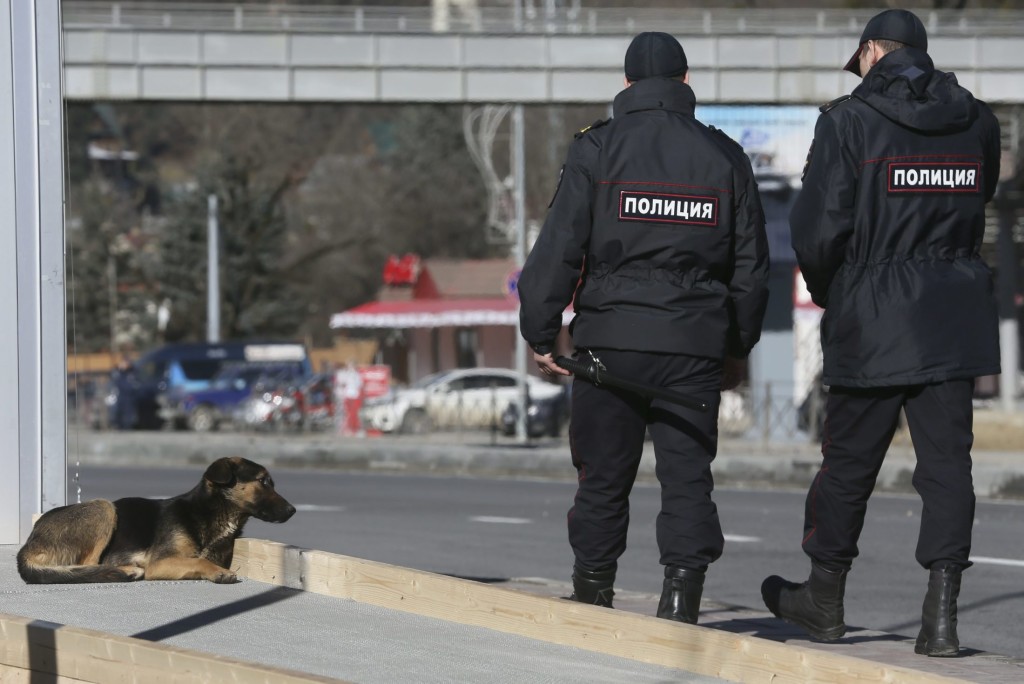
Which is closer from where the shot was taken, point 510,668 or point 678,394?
point 510,668

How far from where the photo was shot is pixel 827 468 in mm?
5574

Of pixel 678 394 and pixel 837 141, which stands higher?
pixel 837 141

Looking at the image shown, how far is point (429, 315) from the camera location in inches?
2151

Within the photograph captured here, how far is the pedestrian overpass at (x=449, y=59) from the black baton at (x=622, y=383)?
2503cm

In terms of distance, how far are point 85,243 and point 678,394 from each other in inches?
2794

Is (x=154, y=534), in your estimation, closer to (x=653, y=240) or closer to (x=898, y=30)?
(x=653, y=240)

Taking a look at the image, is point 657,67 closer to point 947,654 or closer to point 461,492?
point 947,654

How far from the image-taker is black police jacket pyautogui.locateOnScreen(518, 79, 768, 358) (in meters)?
5.46

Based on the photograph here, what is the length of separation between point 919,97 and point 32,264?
3.87 meters

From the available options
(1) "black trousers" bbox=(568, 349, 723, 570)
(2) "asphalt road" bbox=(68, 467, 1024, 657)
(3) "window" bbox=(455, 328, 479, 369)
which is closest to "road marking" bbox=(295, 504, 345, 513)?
(2) "asphalt road" bbox=(68, 467, 1024, 657)

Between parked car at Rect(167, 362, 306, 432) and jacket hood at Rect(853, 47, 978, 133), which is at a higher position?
jacket hood at Rect(853, 47, 978, 133)

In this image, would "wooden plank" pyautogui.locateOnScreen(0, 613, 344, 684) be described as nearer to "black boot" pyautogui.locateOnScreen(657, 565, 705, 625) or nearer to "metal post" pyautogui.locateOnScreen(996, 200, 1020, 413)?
"black boot" pyautogui.locateOnScreen(657, 565, 705, 625)

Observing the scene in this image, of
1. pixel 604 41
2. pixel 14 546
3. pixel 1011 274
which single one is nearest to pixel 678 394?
pixel 14 546

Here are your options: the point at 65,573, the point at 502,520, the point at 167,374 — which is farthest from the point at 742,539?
the point at 167,374
